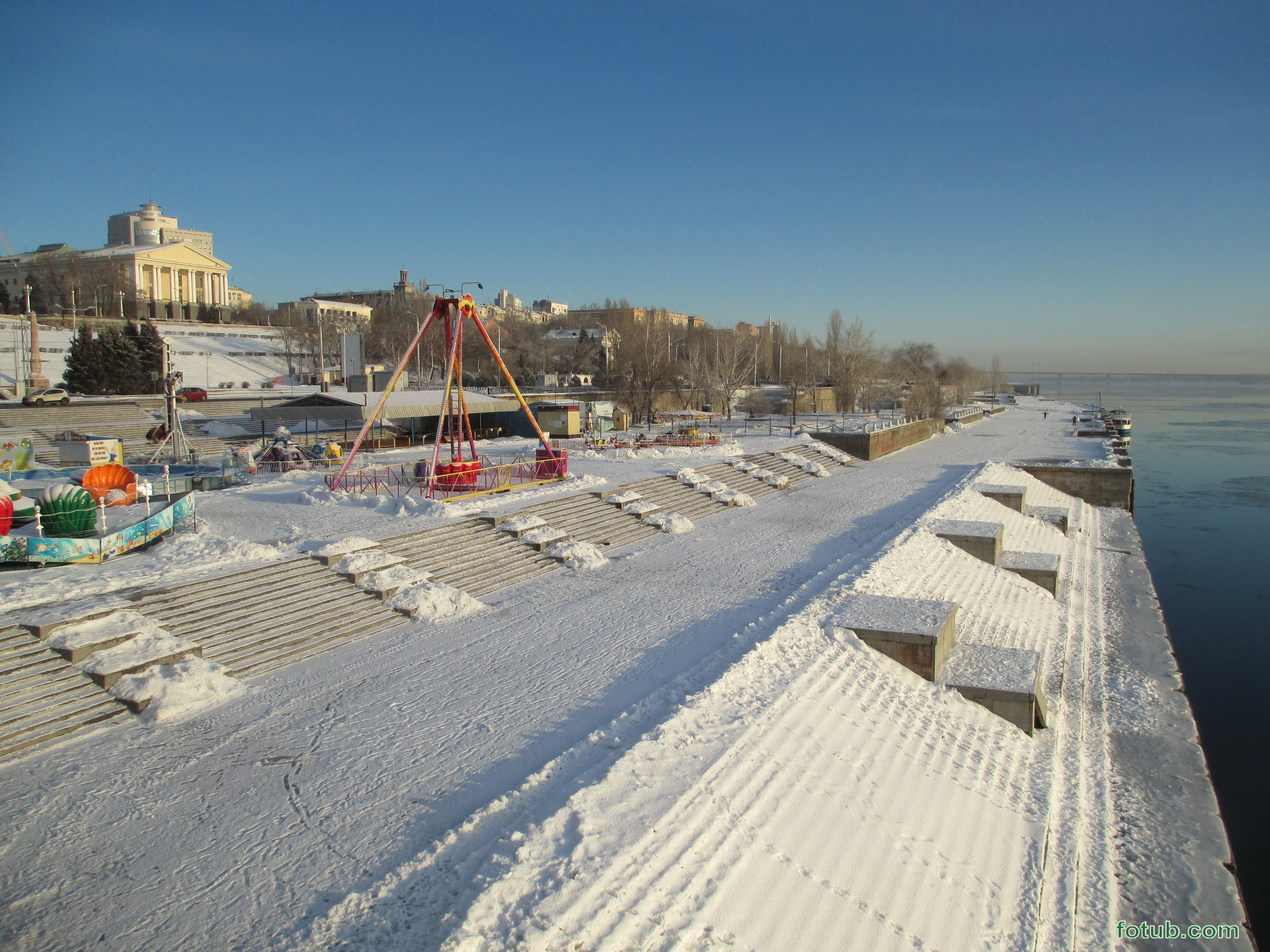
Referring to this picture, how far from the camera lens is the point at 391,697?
29.1 feet

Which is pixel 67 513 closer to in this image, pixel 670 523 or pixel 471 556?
pixel 471 556

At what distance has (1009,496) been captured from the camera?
24.4m

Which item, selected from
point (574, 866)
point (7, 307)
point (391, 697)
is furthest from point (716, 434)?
point (7, 307)

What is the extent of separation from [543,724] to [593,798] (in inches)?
73.8

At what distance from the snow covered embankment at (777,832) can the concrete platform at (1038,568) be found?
6796 mm

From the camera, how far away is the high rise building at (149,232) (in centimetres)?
9056

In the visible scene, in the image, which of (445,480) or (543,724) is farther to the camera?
(445,480)

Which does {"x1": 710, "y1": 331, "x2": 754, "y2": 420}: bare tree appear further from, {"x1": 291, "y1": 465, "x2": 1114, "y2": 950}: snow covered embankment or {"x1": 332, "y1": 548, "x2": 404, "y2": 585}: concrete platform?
{"x1": 291, "y1": 465, "x2": 1114, "y2": 950}: snow covered embankment

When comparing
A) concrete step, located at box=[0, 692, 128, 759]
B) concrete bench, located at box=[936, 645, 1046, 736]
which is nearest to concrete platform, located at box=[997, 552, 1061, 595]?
concrete bench, located at box=[936, 645, 1046, 736]

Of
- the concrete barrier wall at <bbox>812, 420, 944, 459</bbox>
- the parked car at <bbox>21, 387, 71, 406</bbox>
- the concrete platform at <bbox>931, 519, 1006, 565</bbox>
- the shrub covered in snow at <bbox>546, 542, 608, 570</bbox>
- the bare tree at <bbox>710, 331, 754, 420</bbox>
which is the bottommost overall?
the concrete platform at <bbox>931, 519, 1006, 565</bbox>

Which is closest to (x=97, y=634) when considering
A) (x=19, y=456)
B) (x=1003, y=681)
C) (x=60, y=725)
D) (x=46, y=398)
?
(x=60, y=725)

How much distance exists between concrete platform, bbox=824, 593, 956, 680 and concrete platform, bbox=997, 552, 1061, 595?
6.55 m

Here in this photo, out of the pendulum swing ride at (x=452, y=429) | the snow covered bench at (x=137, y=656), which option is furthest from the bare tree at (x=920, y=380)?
the snow covered bench at (x=137, y=656)

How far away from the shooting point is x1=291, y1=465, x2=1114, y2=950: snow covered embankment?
17.6ft
